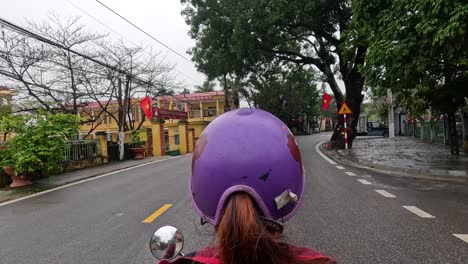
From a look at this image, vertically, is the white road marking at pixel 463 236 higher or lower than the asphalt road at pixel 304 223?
lower

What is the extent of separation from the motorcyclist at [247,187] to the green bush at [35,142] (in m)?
11.9

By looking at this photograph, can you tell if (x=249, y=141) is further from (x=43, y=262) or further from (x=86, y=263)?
(x=43, y=262)

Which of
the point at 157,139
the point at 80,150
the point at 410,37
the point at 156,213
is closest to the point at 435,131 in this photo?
the point at 410,37

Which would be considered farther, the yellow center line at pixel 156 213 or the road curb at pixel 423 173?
the road curb at pixel 423 173

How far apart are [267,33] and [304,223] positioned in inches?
599

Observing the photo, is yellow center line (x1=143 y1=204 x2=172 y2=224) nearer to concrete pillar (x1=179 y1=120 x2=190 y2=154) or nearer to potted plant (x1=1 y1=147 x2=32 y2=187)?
potted plant (x1=1 y1=147 x2=32 y2=187)

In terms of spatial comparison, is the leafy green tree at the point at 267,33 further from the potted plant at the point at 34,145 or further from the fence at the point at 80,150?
the potted plant at the point at 34,145

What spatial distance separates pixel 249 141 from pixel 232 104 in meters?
43.4

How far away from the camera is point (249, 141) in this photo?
55.7 inches

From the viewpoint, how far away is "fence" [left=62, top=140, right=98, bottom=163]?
659 inches

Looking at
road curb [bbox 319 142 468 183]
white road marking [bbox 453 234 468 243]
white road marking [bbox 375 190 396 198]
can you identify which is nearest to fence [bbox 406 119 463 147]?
road curb [bbox 319 142 468 183]

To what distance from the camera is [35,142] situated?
1259 cm

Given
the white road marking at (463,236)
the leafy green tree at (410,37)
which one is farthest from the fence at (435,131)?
the white road marking at (463,236)

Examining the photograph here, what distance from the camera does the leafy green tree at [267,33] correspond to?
732 inches
